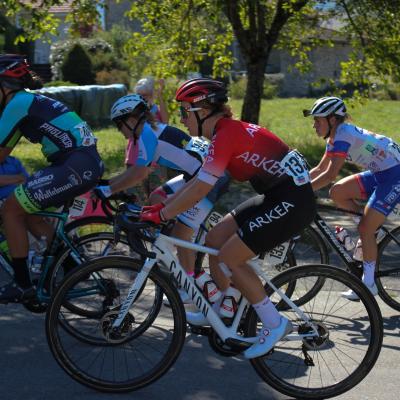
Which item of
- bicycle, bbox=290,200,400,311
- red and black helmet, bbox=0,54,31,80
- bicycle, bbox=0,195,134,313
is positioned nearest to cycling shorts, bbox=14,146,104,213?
bicycle, bbox=0,195,134,313

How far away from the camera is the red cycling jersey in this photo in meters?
4.55

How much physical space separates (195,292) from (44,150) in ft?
5.44

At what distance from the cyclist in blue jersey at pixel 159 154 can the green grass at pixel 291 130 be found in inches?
26.0

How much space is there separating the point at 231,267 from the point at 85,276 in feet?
2.82

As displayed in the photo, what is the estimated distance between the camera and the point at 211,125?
15.5 ft

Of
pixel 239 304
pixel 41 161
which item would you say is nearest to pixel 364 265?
pixel 239 304

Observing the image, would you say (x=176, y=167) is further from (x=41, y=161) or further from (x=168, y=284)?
(x=41, y=161)

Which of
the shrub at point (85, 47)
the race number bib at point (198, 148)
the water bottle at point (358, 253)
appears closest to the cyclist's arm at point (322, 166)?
the water bottle at point (358, 253)

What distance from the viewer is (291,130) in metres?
22.3

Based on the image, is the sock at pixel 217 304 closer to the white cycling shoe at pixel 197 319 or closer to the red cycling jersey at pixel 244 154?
the white cycling shoe at pixel 197 319

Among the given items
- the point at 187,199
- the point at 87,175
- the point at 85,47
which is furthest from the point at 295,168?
the point at 85,47

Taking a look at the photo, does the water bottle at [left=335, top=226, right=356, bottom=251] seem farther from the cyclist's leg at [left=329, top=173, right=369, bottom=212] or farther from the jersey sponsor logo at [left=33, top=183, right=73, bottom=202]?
the jersey sponsor logo at [left=33, top=183, right=73, bottom=202]

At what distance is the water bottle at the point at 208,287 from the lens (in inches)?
196

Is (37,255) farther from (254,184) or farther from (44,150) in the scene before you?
(254,184)
